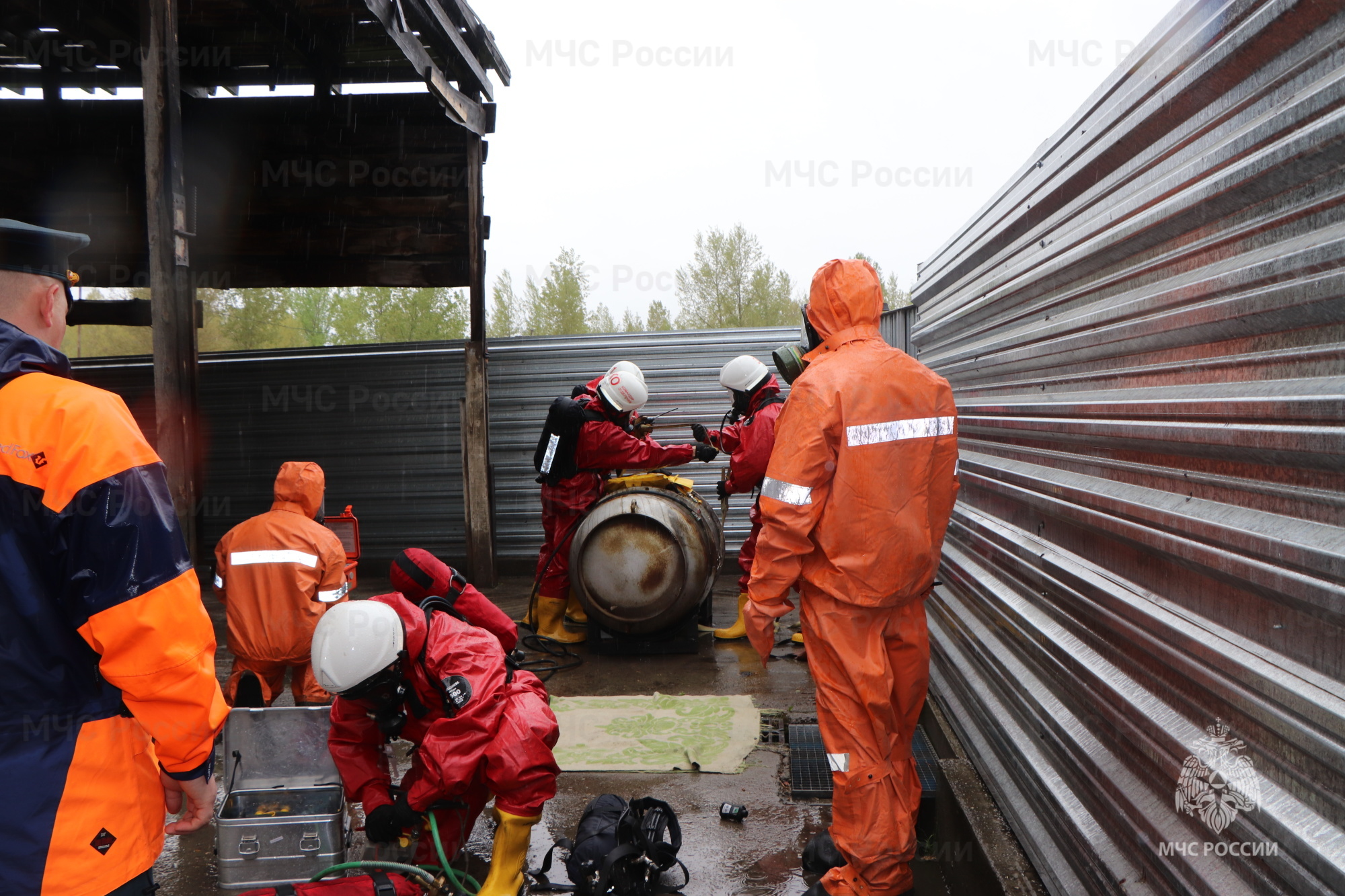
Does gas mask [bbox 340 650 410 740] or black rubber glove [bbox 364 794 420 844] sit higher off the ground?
gas mask [bbox 340 650 410 740]

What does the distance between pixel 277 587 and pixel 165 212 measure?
2.44 meters

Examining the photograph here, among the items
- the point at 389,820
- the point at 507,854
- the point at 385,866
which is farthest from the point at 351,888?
the point at 507,854

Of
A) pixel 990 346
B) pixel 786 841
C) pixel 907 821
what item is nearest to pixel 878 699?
pixel 907 821

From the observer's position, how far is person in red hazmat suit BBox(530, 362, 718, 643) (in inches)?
259

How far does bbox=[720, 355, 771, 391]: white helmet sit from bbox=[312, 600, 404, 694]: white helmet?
4027 mm

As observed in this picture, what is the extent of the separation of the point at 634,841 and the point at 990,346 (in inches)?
102

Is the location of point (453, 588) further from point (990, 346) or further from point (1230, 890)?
point (1230, 890)

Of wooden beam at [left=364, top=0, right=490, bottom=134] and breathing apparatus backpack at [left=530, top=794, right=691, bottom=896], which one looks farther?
wooden beam at [left=364, top=0, right=490, bottom=134]

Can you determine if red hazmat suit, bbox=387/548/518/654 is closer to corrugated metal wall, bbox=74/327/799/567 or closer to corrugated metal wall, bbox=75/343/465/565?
corrugated metal wall, bbox=74/327/799/567

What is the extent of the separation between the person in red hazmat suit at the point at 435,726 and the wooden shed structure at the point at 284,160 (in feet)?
19.1

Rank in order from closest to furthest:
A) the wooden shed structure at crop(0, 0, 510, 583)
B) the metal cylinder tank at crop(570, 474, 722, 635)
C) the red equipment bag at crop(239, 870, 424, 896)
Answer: the red equipment bag at crop(239, 870, 424, 896), the metal cylinder tank at crop(570, 474, 722, 635), the wooden shed structure at crop(0, 0, 510, 583)

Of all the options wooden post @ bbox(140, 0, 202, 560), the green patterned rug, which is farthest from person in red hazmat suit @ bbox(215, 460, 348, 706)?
the green patterned rug

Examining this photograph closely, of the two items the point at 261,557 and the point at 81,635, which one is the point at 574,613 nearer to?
the point at 261,557

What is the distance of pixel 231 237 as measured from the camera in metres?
9.17
